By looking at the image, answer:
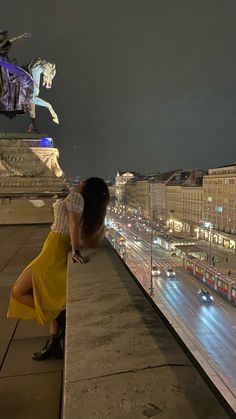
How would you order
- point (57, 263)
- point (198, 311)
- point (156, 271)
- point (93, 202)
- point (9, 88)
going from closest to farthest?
point (57, 263), point (93, 202), point (9, 88), point (198, 311), point (156, 271)

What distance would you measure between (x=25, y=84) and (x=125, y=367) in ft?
55.2

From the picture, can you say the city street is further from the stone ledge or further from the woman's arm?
the stone ledge

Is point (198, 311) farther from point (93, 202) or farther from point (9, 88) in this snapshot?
point (93, 202)

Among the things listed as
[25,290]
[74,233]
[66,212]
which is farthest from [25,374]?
[66,212]

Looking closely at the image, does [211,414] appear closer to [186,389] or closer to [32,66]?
[186,389]

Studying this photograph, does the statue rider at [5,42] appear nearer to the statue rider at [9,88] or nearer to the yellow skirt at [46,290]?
the statue rider at [9,88]

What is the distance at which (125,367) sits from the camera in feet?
4.95

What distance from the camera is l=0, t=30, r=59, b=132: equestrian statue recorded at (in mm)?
16141

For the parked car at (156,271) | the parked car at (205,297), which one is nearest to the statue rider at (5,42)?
the parked car at (205,297)

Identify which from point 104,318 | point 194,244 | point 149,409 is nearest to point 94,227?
point 104,318

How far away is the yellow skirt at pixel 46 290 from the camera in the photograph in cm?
292

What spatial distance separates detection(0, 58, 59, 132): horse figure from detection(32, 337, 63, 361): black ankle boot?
48.9 feet

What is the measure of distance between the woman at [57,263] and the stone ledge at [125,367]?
22.1 inches

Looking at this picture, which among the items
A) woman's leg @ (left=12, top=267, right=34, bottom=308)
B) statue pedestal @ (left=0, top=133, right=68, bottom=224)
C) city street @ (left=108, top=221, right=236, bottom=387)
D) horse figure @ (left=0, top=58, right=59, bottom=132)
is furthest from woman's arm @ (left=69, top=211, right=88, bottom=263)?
city street @ (left=108, top=221, right=236, bottom=387)
